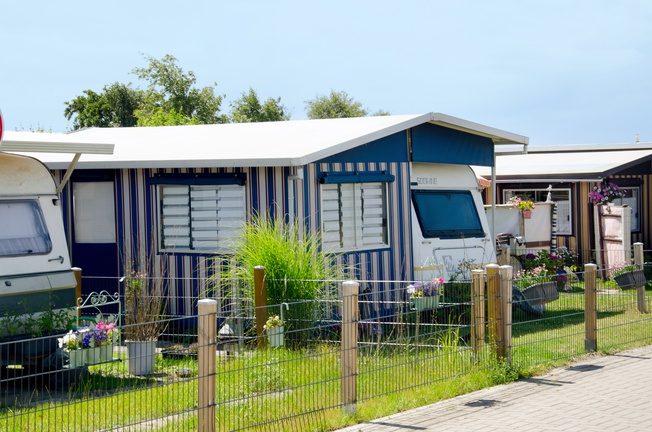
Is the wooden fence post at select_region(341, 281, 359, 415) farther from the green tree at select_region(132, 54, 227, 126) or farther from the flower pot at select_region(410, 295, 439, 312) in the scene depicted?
the green tree at select_region(132, 54, 227, 126)

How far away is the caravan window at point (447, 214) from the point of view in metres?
16.4

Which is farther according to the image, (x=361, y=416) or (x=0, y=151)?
(x=0, y=151)

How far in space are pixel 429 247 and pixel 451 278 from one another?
628 millimetres

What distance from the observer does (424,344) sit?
9.49 meters

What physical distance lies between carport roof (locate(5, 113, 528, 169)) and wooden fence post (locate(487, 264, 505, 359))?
366 cm

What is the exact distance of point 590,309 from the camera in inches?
468

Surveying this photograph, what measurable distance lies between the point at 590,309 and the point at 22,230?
6693 mm

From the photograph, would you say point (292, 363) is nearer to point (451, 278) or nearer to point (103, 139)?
point (451, 278)

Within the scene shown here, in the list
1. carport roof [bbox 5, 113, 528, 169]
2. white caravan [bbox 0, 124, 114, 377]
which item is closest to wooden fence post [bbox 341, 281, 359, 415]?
white caravan [bbox 0, 124, 114, 377]

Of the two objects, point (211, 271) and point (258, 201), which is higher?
point (258, 201)

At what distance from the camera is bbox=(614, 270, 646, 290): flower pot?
14375mm

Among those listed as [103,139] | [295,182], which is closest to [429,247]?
[295,182]

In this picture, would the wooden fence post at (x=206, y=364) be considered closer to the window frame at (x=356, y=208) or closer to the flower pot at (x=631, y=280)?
the window frame at (x=356, y=208)

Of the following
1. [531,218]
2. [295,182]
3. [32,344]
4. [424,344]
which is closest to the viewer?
[424,344]
